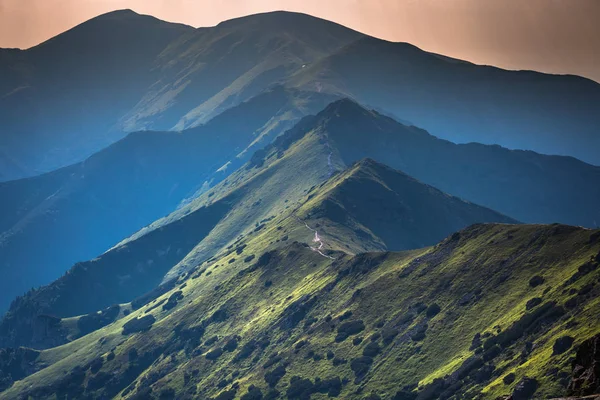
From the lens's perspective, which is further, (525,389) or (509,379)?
(509,379)

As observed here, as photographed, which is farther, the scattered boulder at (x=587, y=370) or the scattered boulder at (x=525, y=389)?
the scattered boulder at (x=525, y=389)

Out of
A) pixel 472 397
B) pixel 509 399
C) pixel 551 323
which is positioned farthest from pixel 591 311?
pixel 509 399

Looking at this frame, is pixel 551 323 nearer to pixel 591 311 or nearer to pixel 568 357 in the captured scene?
pixel 591 311

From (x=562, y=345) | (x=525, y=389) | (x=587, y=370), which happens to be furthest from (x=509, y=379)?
(x=587, y=370)

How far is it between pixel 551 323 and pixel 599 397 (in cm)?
13103

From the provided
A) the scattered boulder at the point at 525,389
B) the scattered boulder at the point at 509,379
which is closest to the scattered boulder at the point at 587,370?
the scattered boulder at the point at 525,389

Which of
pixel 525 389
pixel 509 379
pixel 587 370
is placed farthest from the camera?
pixel 509 379

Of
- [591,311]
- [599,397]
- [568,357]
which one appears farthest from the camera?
[591,311]

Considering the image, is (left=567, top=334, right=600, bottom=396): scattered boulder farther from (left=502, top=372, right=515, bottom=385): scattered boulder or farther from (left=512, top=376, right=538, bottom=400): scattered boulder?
(left=502, top=372, right=515, bottom=385): scattered boulder

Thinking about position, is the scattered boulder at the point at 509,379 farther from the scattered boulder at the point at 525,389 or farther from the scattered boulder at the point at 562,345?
the scattered boulder at the point at 562,345

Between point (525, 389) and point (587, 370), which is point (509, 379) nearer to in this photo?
point (525, 389)

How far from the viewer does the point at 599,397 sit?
7269 centimetres

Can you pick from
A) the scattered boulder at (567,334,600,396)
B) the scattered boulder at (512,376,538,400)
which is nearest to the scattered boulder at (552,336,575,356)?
the scattered boulder at (512,376,538,400)

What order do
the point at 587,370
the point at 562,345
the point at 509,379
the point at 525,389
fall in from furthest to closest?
1. the point at 509,379
2. the point at 562,345
3. the point at 525,389
4. the point at 587,370
